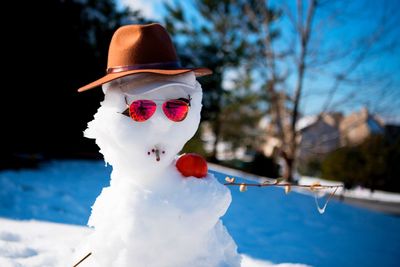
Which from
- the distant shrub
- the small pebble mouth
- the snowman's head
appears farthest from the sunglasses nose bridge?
the distant shrub

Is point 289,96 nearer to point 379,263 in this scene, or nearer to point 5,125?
point 379,263

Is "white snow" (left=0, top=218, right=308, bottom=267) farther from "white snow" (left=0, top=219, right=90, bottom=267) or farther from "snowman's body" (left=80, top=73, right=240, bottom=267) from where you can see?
"snowman's body" (left=80, top=73, right=240, bottom=267)

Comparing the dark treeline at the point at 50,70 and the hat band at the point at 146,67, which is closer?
the hat band at the point at 146,67

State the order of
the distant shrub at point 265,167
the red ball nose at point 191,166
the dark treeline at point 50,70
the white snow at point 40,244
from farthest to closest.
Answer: the distant shrub at point 265,167
the dark treeline at point 50,70
the white snow at point 40,244
the red ball nose at point 191,166

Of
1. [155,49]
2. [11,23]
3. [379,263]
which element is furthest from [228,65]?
[155,49]

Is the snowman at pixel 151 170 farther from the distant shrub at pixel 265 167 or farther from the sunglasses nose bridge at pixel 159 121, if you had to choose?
the distant shrub at pixel 265 167

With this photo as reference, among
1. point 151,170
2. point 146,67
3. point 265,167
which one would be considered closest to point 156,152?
point 151,170

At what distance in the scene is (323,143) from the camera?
27.3ft

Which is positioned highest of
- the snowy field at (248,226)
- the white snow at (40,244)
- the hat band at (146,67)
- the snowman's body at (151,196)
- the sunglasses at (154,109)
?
the hat band at (146,67)

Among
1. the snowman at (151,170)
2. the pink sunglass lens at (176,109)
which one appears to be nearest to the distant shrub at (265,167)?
the snowman at (151,170)

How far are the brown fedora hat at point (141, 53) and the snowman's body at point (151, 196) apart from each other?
0.06 m

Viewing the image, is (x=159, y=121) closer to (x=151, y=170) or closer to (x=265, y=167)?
(x=151, y=170)

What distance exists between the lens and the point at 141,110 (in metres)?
1.55

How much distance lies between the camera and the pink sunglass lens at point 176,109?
5.23 ft
